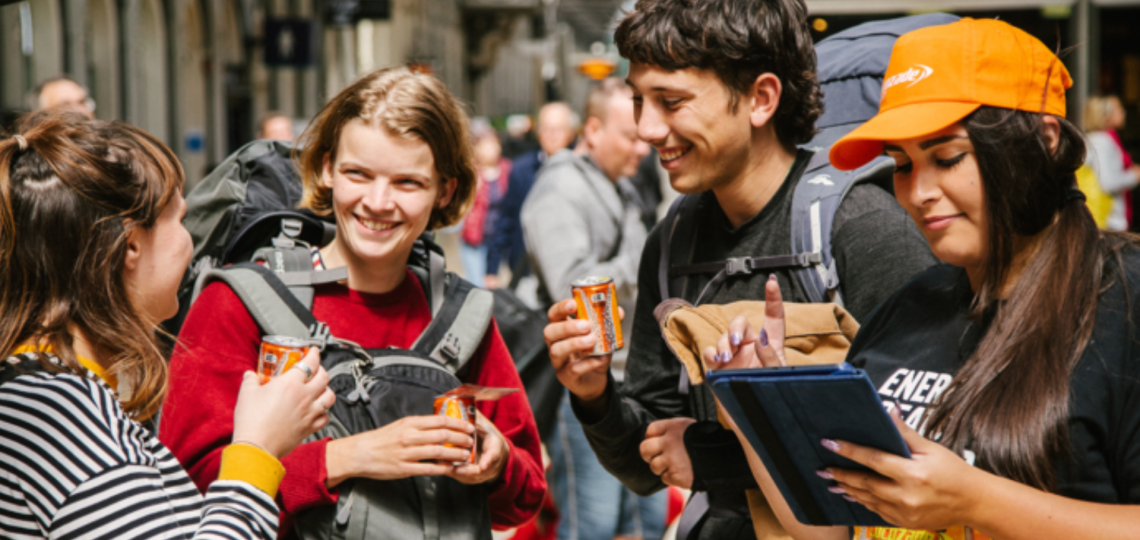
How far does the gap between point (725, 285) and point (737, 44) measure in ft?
1.81

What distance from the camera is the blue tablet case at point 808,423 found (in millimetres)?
1522

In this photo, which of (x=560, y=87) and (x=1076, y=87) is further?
(x=560, y=87)

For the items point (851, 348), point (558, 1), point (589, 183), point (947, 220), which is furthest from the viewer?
point (558, 1)

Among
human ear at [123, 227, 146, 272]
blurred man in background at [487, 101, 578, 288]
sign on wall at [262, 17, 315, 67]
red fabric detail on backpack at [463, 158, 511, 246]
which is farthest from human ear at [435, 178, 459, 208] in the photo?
sign on wall at [262, 17, 315, 67]

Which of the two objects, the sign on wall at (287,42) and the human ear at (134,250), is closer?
the human ear at (134,250)

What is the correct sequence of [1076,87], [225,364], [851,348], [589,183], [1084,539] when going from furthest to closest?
[1076,87] < [589,183] < [225,364] < [851,348] < [1084,539]

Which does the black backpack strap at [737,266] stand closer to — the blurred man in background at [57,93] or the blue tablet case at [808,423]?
the blue tablet case at [808,423]

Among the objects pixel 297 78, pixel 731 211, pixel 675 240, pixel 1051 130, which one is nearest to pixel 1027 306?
pixel 1051 130

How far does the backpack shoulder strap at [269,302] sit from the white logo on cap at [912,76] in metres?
1.34

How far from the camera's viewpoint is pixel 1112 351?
5.49 feet

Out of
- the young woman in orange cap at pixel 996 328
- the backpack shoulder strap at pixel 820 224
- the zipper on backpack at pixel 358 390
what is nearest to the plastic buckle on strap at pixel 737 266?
the backpack shoulder strap at pixel 820 224

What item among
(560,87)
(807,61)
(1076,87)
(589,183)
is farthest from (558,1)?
(807,61)

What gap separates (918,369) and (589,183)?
3559 millimetres

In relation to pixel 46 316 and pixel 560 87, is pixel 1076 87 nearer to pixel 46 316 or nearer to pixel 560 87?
pixel 46 316
